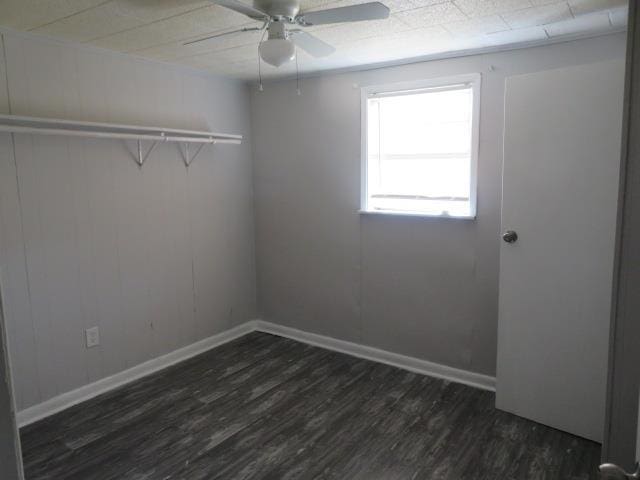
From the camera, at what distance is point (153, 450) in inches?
97.8

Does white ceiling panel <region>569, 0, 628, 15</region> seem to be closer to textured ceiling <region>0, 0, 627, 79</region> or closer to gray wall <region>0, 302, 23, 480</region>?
textured ceiling <region>0, 0, 627, 79</region>

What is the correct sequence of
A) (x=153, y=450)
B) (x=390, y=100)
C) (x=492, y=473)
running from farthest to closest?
(x=390, y=100) → (x=153, y=450) → (x=492, y=473)

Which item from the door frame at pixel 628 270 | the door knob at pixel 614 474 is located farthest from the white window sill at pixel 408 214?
the door knob at pixel 614 474

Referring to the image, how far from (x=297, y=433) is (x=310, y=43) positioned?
2.06 m

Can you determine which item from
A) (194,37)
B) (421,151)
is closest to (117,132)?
(194,37)

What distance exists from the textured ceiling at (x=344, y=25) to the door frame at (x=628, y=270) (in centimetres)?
117

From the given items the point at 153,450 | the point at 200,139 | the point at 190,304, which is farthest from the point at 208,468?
the point at 200,139

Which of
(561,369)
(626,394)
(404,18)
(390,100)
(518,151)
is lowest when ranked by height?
(561,369)

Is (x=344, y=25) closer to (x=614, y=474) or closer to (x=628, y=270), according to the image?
(x=628, y=270)

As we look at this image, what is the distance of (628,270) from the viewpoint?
1166 millimetres

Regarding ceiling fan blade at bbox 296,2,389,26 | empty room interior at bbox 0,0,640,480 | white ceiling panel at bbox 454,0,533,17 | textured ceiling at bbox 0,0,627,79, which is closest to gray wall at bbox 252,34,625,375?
→ empty room interior at bbox 0,0,640,480

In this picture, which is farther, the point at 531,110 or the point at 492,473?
the point at 531,110

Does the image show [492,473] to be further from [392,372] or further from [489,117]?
[489,117]

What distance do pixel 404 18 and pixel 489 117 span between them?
970mm
